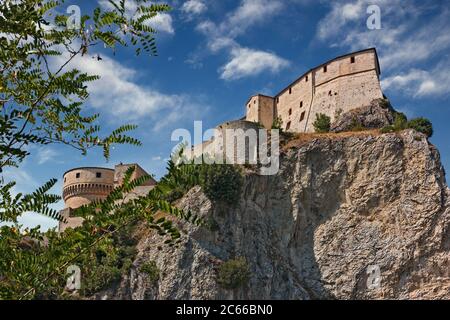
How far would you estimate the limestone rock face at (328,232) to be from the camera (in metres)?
34.1

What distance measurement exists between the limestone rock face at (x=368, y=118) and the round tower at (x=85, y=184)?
820 inches

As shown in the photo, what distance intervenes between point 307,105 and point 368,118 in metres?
7.60

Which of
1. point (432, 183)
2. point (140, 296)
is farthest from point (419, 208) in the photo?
point (140, 296)

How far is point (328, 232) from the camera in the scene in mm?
37938

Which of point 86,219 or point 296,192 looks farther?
point 296,192

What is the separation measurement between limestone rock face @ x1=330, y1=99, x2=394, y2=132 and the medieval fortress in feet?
3.49

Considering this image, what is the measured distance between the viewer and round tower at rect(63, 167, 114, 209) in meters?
46.7

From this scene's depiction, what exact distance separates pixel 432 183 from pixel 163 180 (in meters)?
36.8

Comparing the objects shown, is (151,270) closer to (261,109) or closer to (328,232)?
(328,232)

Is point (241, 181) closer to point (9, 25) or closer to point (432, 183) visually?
point (432, 183)

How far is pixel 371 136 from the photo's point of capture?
4012 centimetres

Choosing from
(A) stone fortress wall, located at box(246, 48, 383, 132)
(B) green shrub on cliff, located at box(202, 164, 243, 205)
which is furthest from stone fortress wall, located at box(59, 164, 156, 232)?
(A) stone fortress wall, located at box(246, 48, 383, 132)

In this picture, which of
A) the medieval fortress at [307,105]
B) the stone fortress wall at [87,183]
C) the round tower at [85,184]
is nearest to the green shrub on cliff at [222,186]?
the medieval fortress at [307,105]

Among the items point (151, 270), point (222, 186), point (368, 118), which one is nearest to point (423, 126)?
point (368, 118)
